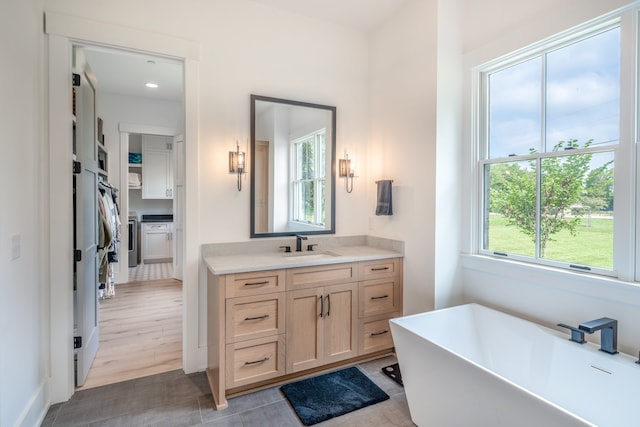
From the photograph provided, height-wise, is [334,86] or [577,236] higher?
[334,86]

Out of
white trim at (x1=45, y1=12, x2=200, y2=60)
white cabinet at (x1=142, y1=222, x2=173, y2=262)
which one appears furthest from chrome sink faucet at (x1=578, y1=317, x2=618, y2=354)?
white cabinet at (x1=142, y1=222, x2=173, y2=262)

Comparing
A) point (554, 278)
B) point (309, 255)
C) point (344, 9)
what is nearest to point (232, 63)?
point (344, 9)

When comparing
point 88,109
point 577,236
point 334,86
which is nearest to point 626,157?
point 577,236

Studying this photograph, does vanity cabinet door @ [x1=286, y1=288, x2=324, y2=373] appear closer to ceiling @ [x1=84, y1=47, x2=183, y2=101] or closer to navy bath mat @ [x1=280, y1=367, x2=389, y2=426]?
navy bath mat @ [x1=280, y1=367, x2=389, y2=426]

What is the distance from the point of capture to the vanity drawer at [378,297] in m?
2.69

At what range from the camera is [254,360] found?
7.40ft

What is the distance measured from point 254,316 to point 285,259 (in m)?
0.48

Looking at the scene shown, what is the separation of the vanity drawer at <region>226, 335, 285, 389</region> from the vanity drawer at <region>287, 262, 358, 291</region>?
404 millimetres

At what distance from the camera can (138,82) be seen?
4.47m

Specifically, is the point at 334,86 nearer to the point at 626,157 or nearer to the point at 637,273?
the point at 626,157

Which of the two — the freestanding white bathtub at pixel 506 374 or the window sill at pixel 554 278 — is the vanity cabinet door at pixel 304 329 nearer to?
the freestanding white bathtub at pixel 506 374

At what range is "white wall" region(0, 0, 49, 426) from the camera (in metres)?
1.63

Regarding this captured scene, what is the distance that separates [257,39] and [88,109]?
1.50m

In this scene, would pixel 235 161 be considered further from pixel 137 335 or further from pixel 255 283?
pixel 137 335
